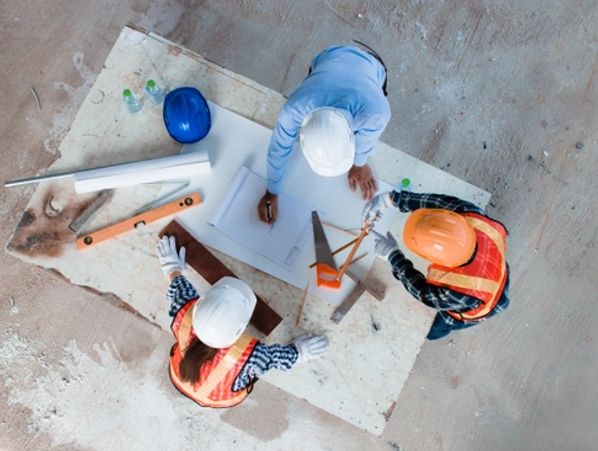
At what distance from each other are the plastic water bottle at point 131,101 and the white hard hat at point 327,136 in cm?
97

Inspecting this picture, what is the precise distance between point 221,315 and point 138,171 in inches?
33.0

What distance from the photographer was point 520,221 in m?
2.95

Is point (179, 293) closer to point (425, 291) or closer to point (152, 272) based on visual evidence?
point (152, 272)

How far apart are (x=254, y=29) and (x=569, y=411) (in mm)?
3039

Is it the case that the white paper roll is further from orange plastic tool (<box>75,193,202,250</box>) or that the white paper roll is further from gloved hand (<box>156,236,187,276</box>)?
gloved hand (<box>156,236,187,276</box>)

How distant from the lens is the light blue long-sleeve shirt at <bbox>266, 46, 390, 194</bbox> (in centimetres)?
184

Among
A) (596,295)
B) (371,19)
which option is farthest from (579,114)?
(371,19)

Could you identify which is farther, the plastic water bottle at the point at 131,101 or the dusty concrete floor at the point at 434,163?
the dusty concrete floor at the point at 434,163

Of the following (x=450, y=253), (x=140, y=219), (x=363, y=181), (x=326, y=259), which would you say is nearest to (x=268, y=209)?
(x=326, y=259)

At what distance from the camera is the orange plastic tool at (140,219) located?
2236mm

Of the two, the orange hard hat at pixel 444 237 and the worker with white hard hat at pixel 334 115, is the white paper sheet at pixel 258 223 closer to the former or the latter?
the worker with white hard hat at pixel 334 115

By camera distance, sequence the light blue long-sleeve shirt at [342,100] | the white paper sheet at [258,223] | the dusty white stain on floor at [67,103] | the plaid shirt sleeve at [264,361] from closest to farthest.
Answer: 1. the light blue long-sleeve shirt at [342,100]
2. the plaid shirt sleeve at [264,361]
3. the white paper sheet at [258,223]
4. the dusty white stain on floor at [67,103]

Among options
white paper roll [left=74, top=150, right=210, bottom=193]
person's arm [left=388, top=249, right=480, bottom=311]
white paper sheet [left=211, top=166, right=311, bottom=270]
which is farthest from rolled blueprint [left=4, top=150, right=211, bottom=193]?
person's arm [left=388, top=249, right=480, bottom=311]

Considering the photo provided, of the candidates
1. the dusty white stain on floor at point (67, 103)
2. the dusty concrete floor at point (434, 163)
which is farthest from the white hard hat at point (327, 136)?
the dusty white stain on floor at point (67, 103)
